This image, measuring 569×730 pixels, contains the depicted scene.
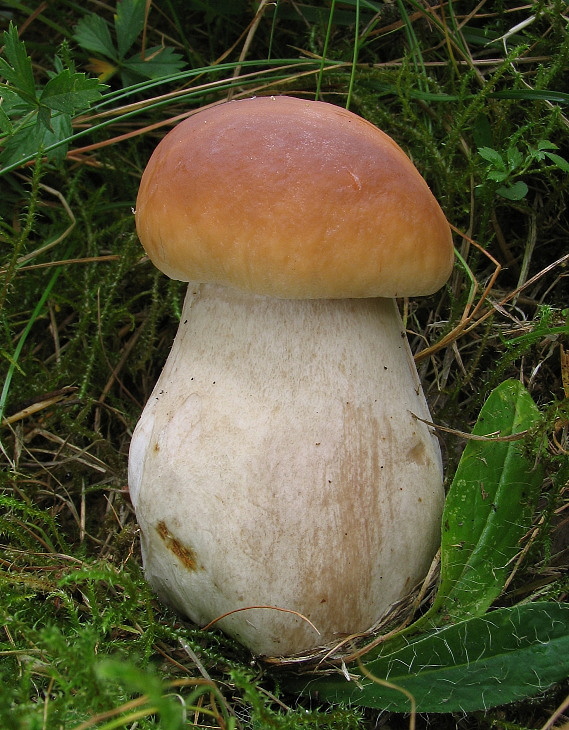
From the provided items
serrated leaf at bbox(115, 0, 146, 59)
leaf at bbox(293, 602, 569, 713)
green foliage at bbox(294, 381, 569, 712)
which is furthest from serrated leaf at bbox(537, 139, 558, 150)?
serrated leaf at bbox(115, 0, 146, 59)

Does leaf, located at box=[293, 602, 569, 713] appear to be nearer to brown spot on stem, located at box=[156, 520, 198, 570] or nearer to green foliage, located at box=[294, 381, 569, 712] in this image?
green foliage, located at box=[294, 381, 569, 712]

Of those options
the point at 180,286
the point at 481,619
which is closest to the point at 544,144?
the point at 180,286

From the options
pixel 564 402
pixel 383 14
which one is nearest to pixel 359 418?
pixel 564 402

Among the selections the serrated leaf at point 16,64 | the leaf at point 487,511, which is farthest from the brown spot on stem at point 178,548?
the serrated leaf at point 16,64

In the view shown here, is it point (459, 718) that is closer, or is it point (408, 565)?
point (459, 718)

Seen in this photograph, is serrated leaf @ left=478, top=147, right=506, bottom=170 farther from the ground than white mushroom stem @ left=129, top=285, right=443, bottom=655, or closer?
farther from the ground

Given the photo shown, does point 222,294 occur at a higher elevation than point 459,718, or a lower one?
higher

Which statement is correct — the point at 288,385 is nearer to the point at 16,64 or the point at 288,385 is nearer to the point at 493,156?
the point at 493,156

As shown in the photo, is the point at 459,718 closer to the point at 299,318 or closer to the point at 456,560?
the point at 456,560
